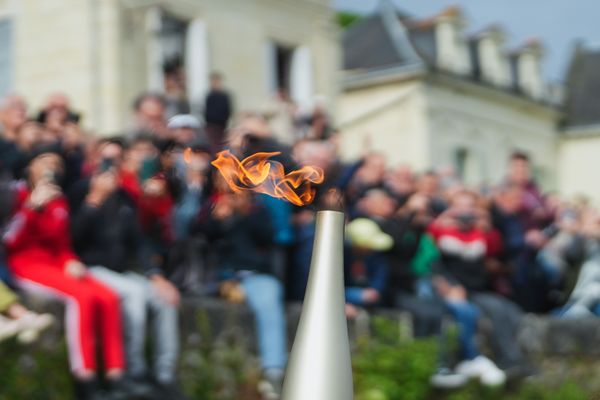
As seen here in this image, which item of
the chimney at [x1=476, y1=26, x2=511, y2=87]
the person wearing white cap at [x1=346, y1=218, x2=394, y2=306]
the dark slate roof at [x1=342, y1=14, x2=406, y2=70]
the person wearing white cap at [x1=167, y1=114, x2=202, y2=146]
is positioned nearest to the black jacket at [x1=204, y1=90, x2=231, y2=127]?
the person wearing white cap at [x1=346, y1=218, x2=394, y2=306]

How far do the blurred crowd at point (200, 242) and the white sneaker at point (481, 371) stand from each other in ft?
0.06

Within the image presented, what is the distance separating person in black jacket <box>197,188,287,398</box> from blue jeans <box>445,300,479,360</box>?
3003 millimetres

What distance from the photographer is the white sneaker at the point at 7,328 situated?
27.4ft

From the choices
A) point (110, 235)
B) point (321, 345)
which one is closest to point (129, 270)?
point (110, 235)

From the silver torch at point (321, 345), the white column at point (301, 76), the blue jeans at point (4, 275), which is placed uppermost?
the white column at point (301, 76)

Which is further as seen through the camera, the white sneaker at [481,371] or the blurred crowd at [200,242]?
the white sneaker at [481,371]

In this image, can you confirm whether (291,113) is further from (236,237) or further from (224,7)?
(236,237)

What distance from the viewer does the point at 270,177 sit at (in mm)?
4883

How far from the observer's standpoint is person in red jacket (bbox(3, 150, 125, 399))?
8.67 meters

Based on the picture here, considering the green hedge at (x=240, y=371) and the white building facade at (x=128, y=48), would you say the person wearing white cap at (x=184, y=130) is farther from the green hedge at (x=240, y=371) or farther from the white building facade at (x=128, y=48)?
the white building facade at (x=128, y=48)

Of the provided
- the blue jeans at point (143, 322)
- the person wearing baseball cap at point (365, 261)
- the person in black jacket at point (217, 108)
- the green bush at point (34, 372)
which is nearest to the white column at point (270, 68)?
the person in black jacket at point (217, 108)

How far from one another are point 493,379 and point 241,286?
3566 mm

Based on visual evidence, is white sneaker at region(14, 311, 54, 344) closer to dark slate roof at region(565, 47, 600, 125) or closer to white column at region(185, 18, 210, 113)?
white column at region(185, 18, 210, 113)

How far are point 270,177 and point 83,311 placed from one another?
412 centimetres
